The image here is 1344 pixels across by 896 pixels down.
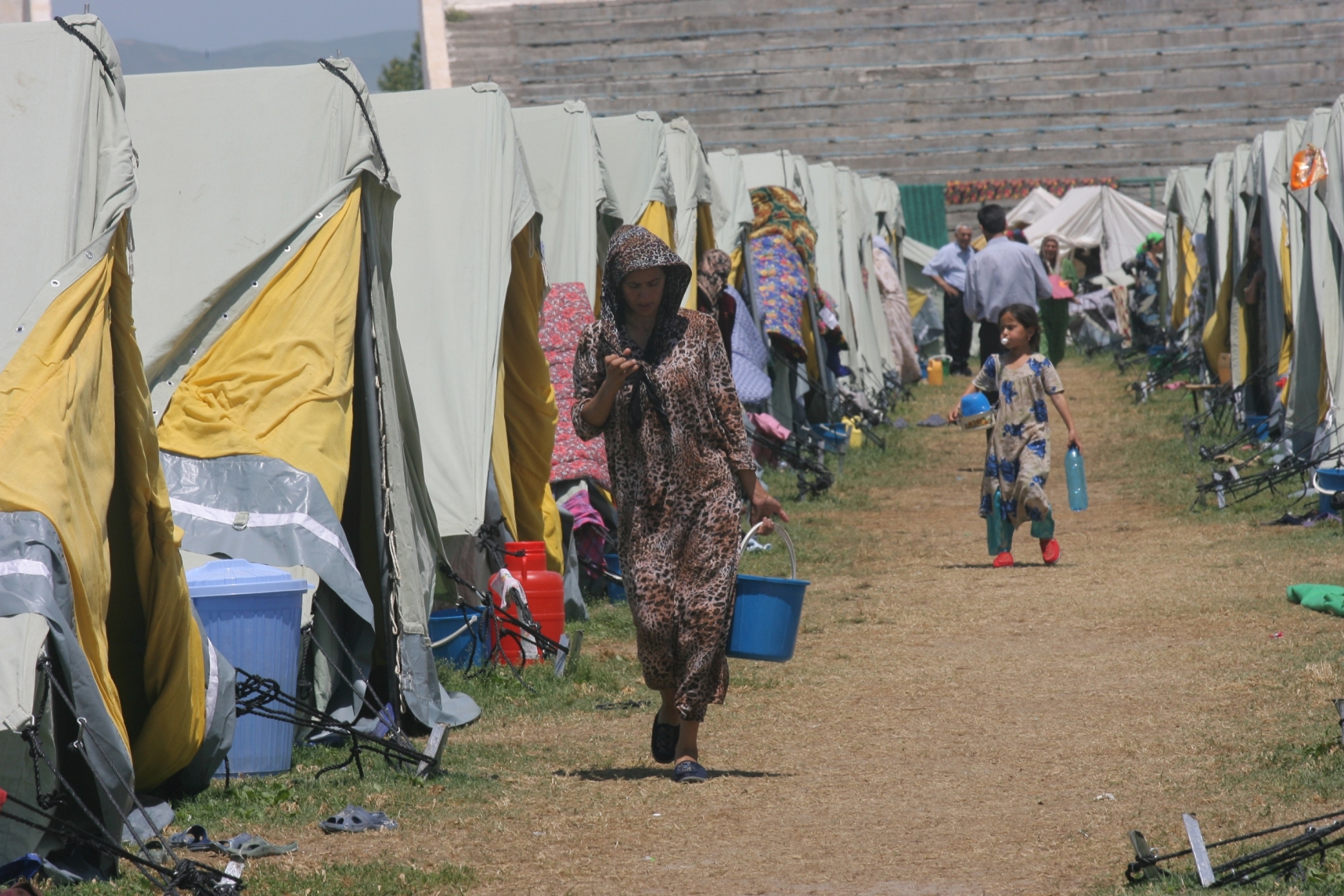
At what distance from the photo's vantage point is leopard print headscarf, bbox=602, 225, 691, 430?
4.81 meters

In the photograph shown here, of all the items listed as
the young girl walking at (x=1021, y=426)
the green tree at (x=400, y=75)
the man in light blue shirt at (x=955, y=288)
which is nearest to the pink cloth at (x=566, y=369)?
the young girl walking at (x=1021, y=426)

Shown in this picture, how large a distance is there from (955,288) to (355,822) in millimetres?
15311

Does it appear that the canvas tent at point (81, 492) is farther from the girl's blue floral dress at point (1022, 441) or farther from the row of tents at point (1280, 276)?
the row of tents at point (1280, 276)

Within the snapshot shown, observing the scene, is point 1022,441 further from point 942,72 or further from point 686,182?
point 942,72

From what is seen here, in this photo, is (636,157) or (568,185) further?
(636,157)

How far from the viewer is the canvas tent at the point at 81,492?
3.61 m

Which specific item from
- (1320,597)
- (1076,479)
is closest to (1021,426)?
(1076,479)

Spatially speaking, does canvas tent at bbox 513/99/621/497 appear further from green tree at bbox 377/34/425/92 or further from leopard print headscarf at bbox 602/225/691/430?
green tree at bbox 377/34/425/92

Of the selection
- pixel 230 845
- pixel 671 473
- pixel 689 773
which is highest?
pixel 671 473

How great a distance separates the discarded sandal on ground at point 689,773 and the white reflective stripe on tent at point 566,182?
14.5 ft

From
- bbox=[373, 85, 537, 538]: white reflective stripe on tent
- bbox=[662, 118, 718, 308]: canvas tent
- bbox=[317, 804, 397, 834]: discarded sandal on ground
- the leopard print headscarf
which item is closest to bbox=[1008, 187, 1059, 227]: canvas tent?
bbox=[662, 118, 718, 308]: canvas tent

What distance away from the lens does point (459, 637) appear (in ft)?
21.5

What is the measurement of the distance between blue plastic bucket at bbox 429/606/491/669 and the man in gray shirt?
611 centimetres

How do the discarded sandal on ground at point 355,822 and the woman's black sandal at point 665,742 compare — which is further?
the woman's black sandal at point 665,742
